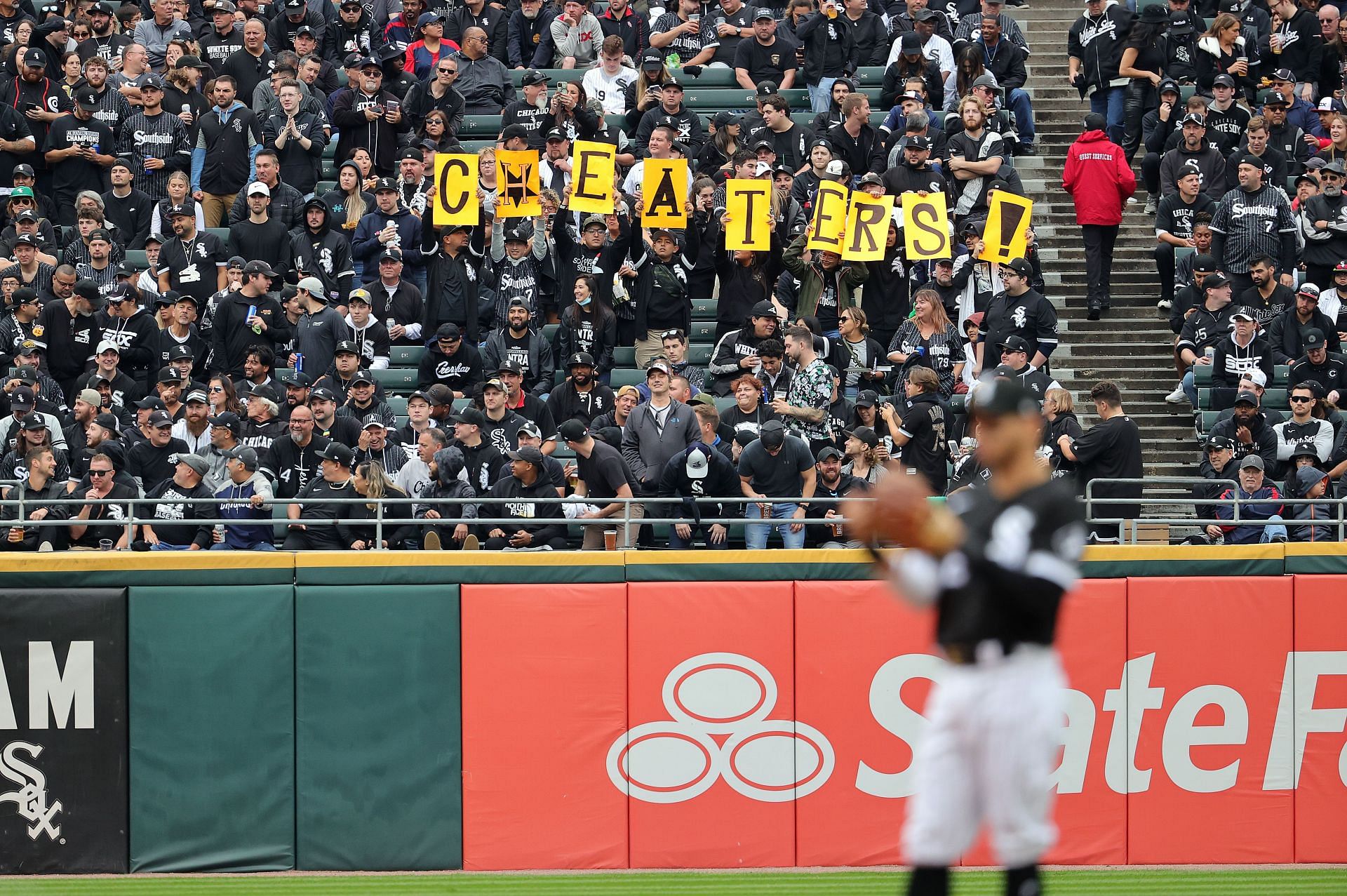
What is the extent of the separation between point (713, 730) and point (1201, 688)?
369 cm

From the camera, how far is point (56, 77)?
2027cm

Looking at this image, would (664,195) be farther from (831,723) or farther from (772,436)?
(831,723)

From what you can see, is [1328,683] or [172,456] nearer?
[1328,683]

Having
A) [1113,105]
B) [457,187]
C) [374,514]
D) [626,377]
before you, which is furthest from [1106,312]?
[374,514]

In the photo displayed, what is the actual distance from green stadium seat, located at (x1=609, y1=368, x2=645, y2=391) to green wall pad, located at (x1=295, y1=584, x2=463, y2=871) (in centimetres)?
403

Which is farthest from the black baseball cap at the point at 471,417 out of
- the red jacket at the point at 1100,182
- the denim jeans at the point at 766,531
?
the red jacket at the point at 1100,182

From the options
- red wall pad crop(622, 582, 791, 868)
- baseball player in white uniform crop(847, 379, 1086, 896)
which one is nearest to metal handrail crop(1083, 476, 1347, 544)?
red wall pad crop(622, 582, 791, 868)

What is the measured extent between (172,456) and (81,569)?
58.7 inches

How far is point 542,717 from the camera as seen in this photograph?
41.8 ft

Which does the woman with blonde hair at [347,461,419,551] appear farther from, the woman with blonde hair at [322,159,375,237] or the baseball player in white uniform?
A: the baseball player in white uniform

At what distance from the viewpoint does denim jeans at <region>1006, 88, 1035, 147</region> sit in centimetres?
1883

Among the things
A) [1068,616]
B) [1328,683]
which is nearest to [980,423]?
[1068,616]

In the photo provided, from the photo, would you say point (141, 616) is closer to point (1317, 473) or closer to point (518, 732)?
point (518, 732)

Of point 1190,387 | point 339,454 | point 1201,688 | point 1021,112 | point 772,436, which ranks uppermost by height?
point 1021,112
